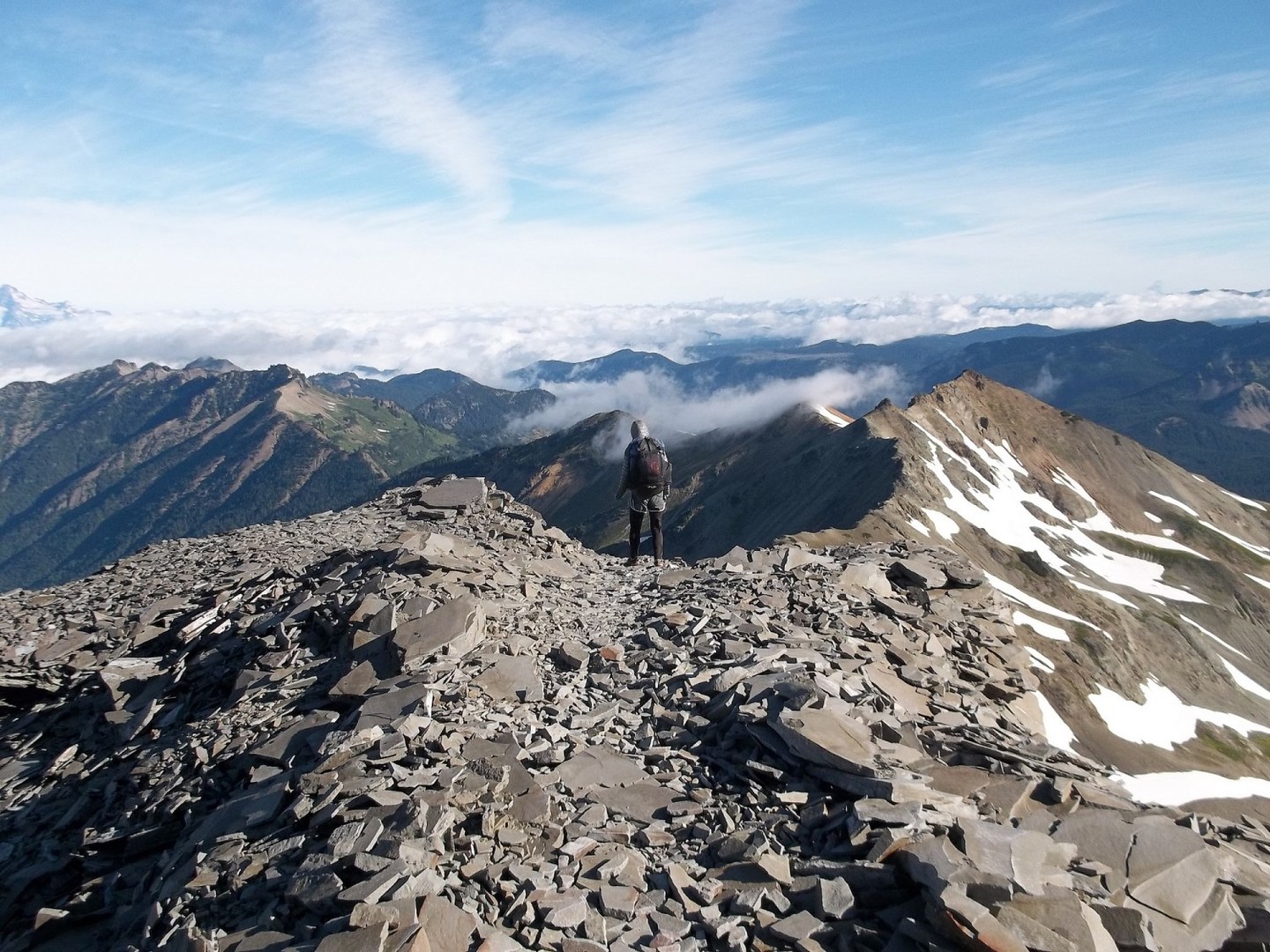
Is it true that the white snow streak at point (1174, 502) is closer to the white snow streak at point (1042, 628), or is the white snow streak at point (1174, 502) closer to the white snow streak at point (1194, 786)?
the white snow streak at point (1042, 628)

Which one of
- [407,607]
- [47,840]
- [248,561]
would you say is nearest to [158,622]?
[248,561]

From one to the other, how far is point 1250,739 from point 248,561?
104522 mm

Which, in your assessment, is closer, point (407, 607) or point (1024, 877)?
point (1024, 877)

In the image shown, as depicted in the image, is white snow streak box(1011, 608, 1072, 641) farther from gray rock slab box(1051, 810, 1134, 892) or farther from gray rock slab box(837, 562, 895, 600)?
gray rock slab box(1051, 810, 1134, 892)

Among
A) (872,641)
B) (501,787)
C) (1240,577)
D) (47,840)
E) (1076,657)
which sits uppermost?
(501,787)

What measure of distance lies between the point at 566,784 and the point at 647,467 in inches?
600

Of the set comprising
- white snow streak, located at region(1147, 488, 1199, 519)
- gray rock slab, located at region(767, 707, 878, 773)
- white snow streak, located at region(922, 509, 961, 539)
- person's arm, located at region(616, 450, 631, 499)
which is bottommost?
white snow streak, located at region(1147, 488, 1199, 519)

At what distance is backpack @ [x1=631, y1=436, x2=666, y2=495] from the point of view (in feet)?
86.9

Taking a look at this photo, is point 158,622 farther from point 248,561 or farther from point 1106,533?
point 1106,533

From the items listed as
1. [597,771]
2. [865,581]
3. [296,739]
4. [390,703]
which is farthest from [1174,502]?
[296,739]

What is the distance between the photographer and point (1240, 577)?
479ft

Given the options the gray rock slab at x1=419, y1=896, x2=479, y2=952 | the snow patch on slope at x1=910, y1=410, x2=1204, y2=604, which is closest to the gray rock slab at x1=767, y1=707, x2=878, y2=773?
the gray rock slab at x1=419, y1=896, x2=479, y2=952

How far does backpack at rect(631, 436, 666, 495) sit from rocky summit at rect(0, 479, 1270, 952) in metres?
4.09

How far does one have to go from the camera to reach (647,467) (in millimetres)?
26469
